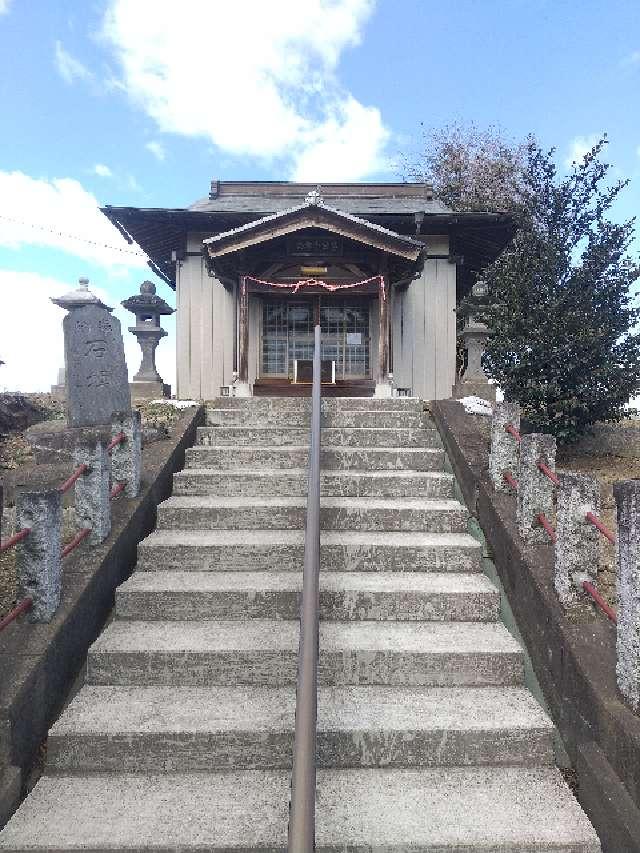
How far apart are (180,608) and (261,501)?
4.24 feet

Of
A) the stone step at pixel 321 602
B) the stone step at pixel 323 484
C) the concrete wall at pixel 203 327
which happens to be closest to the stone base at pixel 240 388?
the concrete wall at pixel 203 327

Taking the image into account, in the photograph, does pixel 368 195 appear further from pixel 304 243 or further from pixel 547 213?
pixel 547 213

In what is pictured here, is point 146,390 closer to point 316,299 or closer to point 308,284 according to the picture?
point 316,299

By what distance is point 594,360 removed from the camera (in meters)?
7.11

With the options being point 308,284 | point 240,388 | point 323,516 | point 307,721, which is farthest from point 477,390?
point 307,721

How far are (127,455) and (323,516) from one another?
5.75 ft

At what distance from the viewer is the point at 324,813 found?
7.64ft

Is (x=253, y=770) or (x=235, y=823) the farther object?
(x=253, y=770)

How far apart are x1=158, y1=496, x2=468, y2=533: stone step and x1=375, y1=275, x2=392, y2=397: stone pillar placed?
5.08 metres

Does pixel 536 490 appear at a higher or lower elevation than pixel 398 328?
lower

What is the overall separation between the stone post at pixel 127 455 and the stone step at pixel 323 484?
609 millimetres

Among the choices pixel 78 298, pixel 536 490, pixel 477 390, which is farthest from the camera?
pixel 477 390

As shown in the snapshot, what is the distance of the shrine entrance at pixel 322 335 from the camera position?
10.7 m

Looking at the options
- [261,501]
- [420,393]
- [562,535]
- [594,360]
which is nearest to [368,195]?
[420,393]
